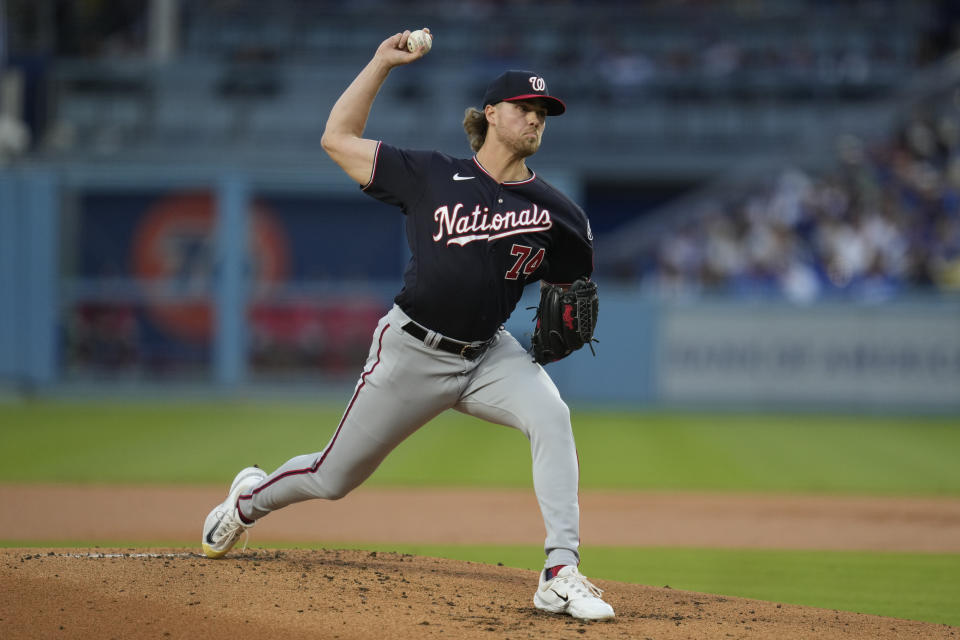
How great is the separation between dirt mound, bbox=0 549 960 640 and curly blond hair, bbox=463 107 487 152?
1910 mm

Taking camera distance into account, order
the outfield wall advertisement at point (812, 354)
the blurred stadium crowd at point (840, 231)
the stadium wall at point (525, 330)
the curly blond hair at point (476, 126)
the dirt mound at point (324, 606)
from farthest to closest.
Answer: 1. the blurred stadium crowd at point (840, 231)
2. the stadium wall at point (525, 330)
3. the outfield wall advertisement at point (812, 354)
4. the curly blond hair at point (476, 126)
5. the dirt mound at point (324, 606)

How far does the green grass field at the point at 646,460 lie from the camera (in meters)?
5.99

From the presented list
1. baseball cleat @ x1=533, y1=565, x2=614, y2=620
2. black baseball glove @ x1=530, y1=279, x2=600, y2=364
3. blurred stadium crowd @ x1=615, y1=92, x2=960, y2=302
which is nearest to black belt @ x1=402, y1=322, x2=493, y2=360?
black baseball glove @ x1=530, y1=279, x2=600, y2=364

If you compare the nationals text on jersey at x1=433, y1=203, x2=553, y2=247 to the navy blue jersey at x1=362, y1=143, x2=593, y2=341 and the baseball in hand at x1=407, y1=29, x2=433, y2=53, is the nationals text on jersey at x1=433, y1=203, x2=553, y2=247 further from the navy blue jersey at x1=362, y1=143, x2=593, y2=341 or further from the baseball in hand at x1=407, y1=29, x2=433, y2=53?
the baseball in hand at x1=407, y1=29, x2=433, y2=53

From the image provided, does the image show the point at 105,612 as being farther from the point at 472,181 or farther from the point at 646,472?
the point at 646,472

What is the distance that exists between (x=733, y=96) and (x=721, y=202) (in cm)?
287

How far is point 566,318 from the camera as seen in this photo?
4.75m

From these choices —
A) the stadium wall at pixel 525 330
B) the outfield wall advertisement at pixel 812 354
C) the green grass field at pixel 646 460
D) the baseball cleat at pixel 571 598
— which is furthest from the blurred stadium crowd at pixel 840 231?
the baseball cleat at pixel 571 598

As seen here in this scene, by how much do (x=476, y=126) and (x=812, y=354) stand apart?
12.3 m

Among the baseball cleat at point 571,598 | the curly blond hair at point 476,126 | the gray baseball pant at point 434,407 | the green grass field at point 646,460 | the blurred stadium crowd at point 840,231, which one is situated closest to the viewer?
the baseball cleat at point 571,598

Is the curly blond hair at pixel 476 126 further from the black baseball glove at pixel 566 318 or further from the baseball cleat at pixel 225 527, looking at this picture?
the baseball cleat at pixel 225 527

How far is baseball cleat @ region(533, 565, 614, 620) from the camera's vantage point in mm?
4340

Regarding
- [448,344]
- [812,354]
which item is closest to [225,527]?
[448,344]

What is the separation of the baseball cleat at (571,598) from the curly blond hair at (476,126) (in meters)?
1.82
